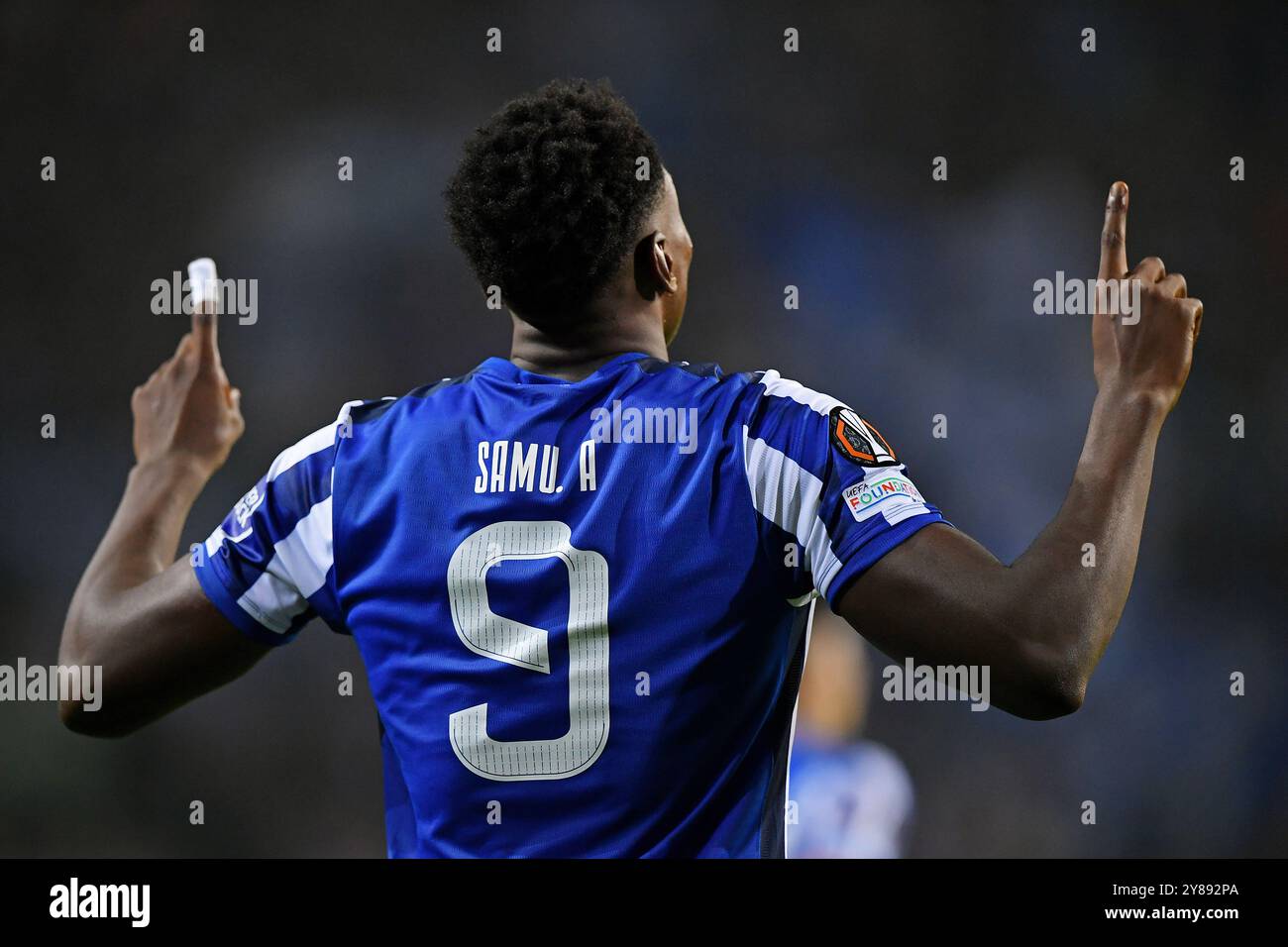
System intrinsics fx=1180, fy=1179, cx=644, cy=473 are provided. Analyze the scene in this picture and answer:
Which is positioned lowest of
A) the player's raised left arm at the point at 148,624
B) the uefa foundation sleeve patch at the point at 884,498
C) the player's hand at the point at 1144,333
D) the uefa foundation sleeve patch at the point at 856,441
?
the player's raised left arm at the point at 148,624

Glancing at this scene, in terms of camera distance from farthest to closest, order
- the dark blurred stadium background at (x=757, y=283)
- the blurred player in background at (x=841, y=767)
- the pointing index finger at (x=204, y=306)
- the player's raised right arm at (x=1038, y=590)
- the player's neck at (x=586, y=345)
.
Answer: the dark blurred stadium background at (x=757, y=283), the blurred player in background at (x=841, y=767), the pointing index finger at (x=204, y=306), the player's neck at (x=586, y=345), the player's raised right arm at (x=1038, y=590)

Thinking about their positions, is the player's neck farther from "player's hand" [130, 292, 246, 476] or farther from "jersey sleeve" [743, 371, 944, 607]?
"player's hand" [130, 292, 246, 476]

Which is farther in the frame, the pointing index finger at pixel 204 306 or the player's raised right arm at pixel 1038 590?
the pointing index finger at pixel 204 306

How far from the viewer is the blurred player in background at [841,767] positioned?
6211 millimetres

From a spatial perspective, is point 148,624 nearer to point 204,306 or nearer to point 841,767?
point 204,306

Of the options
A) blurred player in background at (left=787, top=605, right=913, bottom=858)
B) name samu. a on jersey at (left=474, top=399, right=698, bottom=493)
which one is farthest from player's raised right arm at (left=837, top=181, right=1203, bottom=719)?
blurred player in background at (left=787, top=605, right=913, bottom=858)

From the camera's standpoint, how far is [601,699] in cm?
146

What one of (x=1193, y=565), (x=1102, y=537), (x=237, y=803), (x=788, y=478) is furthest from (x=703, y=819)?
(x=1193, y=565)

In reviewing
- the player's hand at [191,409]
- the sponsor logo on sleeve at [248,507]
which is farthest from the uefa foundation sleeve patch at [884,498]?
the player's hand at [191,409]

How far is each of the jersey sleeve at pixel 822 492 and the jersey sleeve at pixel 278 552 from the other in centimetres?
60

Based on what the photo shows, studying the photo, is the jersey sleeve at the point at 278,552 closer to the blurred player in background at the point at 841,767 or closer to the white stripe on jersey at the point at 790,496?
the white stripe on jersey at the point at 790,496

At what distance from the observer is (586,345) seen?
1.69m

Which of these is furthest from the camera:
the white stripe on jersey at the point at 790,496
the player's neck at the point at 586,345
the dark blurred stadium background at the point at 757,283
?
the dark blurred stadium background at the point at 757,283

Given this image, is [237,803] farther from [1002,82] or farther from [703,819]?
[1002,82]
